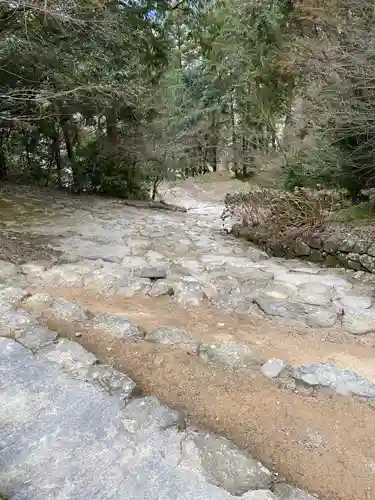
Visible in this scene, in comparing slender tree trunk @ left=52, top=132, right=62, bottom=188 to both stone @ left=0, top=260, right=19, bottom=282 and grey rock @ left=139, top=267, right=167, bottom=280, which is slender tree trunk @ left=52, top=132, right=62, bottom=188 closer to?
stone @ left=0, top=260, right=19, bottom=282

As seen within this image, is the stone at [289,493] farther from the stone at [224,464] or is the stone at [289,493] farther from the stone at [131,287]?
the stone at [131,287]

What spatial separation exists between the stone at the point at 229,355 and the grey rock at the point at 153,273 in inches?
48.3

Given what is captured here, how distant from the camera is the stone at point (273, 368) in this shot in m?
1.97

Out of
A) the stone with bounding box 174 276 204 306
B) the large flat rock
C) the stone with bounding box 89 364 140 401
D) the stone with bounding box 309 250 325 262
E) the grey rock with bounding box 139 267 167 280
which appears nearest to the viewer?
the large flat rock

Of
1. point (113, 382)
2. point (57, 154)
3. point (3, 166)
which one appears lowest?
point (113, 382)

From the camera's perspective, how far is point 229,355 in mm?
2123

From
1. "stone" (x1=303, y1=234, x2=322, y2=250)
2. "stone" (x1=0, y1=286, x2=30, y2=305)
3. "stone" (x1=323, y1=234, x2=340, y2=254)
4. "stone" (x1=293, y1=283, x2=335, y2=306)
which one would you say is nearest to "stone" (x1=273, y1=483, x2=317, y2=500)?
"stone" (x1=293, y1=283, x2=335, y2=306)

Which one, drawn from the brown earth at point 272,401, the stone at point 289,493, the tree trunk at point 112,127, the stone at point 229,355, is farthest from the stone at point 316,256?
the tree trunk at point 112,127

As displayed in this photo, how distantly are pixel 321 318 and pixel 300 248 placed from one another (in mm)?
1946

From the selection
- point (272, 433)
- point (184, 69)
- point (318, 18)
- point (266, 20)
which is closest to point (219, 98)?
point (184, 69)

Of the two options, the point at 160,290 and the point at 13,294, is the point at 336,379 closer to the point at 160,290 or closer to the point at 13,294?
the point at 160,290

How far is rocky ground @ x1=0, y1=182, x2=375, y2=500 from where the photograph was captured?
1.30 meters

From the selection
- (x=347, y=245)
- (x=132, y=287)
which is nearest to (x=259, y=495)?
(x=132, y=287)

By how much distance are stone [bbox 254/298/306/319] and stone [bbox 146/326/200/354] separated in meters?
0.77
